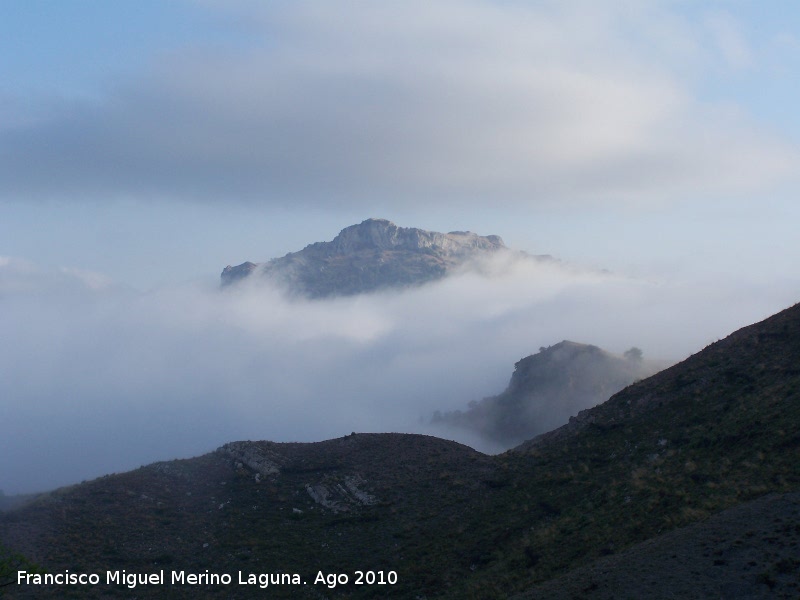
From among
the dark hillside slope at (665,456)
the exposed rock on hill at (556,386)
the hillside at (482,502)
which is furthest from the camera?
the exposed rock on hill at (556,386)

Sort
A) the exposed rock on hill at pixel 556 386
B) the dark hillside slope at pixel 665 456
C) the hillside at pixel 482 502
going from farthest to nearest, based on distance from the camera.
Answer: the exposed rock on hill at pixel 556 386
the dark hillside slope at pixel 665 456
the hillside at pixel 482 502

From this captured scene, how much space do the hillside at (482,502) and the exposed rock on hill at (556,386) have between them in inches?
4654

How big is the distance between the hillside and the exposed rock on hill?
118213 mm

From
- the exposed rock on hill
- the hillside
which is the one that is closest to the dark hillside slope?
the hillside

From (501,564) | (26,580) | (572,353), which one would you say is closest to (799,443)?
(501,564)

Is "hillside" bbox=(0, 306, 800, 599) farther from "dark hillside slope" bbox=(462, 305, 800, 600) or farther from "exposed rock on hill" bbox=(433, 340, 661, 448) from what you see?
"exposed rock on hill" bbox=(433, 340, 661, 448)

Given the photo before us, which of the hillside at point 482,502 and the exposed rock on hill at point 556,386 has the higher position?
the exposed rock on hill at point 556,386

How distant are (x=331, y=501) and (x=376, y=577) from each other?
10.5m

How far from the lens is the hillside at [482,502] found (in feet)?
86.9

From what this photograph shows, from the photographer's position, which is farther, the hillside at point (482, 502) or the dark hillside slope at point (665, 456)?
the dark hillside slope at point (665, 456)

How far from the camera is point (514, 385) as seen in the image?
633ft

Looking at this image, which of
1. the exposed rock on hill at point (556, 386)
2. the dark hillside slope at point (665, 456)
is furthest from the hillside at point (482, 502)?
the exposed rock on hill at point (556, 386)

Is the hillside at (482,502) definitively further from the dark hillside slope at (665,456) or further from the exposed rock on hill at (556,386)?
the exposed rock on hill at (556,386)

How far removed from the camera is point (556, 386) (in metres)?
174
